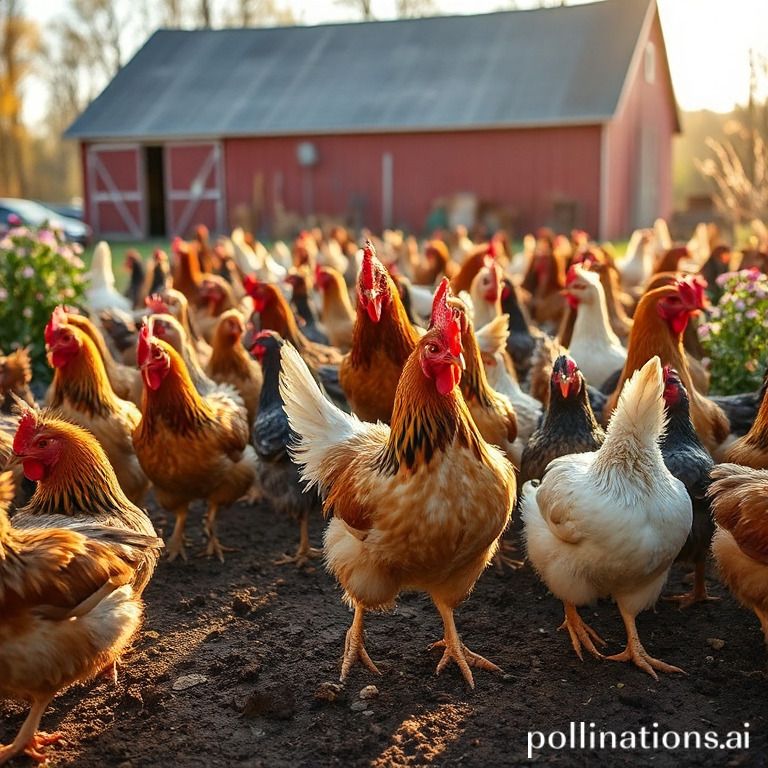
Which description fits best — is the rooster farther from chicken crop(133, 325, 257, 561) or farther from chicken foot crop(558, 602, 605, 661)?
chicken foot crop(558, 602, 605, 661)

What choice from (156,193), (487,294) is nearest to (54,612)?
(487,294)

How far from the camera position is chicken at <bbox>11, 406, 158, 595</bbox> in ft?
12.5

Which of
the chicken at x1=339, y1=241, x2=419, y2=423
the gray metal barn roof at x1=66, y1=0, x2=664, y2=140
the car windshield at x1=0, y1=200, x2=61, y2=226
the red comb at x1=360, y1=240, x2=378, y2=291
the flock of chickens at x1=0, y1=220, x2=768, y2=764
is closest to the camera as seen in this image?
the flock of chickens at x1=0, y1=220, x2=768, y2=764

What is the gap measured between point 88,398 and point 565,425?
2907 millimetres

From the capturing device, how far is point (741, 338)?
20.6ft

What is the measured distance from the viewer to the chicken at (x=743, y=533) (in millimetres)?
3473

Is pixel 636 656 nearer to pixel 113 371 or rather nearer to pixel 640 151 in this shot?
pixel 113 371

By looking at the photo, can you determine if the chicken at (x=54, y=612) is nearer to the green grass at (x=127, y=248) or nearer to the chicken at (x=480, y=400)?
the chicken at (x=480, y=400)

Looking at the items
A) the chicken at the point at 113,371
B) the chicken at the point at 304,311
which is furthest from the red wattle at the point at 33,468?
the chicken at the point at 304,311

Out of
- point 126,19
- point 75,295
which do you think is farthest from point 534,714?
point 126,19

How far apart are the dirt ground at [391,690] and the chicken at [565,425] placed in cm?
80

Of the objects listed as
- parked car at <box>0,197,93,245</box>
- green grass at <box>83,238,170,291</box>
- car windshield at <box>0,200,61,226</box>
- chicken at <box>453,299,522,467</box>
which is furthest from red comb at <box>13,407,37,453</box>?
car windshield at <box>0,200,61,226</box>

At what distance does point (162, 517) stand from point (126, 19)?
42.7m

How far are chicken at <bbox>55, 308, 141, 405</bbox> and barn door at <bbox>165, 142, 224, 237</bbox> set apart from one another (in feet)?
71.6
